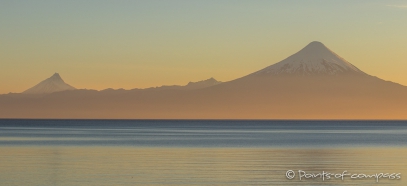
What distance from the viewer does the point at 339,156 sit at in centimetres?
4256

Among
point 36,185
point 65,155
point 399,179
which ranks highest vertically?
point 65,155

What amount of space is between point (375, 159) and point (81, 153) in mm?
15734

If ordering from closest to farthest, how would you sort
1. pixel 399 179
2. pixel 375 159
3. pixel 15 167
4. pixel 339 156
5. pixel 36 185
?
pixel 36 185 → pixel 399 179 → pixel 15 167 → pixel 375 159 → pixel 339 156

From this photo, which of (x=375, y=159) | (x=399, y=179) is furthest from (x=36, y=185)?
(x=375, y=159)

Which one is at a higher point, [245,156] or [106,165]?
[245,156]

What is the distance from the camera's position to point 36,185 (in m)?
25.9

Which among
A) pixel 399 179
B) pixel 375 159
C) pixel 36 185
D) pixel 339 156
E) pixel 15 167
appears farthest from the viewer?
pixel 339 156

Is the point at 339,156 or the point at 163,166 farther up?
the point at 339,156

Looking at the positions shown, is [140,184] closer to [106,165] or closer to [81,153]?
[106,165]

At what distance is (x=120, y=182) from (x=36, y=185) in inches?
111

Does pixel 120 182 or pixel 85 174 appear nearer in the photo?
pixel 120 182

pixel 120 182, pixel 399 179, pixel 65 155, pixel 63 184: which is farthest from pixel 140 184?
pixel 65 155

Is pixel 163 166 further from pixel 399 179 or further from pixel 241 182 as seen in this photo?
pixel 399 179

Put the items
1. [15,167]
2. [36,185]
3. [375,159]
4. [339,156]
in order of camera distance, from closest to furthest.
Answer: [36,185], [15,167], [375,159], [339,156]
